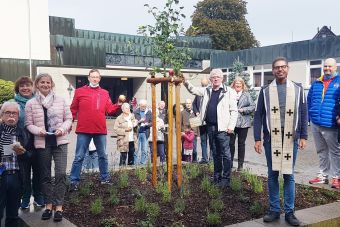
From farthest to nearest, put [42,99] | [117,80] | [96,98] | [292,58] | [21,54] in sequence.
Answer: [117,80]
[21,54]
[292,58]
[96,98]
[42,99]

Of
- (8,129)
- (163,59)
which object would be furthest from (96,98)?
(8,129)

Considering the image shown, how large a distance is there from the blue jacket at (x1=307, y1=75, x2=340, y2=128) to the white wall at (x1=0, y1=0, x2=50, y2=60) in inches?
1156

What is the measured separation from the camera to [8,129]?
464 centimetres

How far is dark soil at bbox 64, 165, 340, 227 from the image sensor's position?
15.8 feet

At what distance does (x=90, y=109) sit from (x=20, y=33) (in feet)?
100

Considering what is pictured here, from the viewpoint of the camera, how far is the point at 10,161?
4.65 m

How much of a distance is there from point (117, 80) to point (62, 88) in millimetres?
6645

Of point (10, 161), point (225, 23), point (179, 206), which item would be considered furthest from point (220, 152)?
point (225, 23)

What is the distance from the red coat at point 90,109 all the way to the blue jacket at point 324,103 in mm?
3545

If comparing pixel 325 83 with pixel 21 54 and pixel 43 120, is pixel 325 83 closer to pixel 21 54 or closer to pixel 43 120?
pixel 43 120

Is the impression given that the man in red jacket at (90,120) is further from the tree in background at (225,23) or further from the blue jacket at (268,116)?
the tree in background at (225,23)

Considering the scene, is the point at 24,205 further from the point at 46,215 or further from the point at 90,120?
the point at 90,120

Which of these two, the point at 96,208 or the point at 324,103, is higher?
the point at 324,103

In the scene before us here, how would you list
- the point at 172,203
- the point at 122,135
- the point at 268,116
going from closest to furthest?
1. the point at 268,116
2. the point at 172,203
3. the point at 122,135
